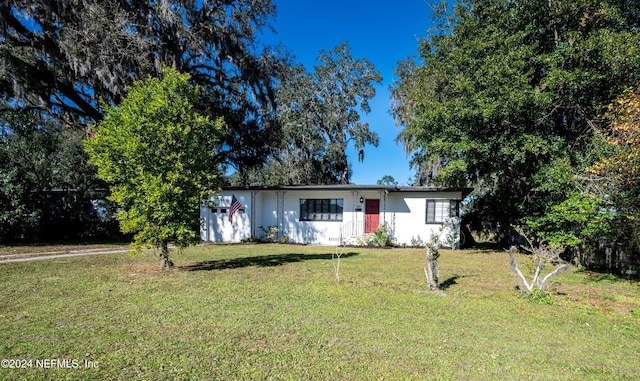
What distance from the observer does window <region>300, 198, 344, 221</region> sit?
17516 millimetres

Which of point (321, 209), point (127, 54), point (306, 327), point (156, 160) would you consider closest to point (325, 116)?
point (321, 209)

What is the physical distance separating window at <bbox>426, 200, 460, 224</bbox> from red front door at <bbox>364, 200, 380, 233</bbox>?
250 centimetres

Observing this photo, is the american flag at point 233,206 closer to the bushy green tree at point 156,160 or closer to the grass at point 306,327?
the bushy green tree at point 156,160

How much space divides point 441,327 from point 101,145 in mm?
8584

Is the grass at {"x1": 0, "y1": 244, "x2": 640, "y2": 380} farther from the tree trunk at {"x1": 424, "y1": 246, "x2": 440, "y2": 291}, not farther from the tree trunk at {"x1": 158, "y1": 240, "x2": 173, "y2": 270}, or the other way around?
the tree trunk at {"x1": 158, "y1": 240, "x2": 173, "y2": 270}

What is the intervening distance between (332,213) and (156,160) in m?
10.5

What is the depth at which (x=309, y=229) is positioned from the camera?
17.8 metres

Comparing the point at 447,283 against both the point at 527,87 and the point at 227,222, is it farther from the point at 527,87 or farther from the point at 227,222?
the point at 227,222

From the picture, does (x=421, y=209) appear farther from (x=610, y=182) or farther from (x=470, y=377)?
(x=470, y=377)

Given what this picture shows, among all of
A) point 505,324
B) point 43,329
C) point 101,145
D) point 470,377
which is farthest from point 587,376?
point 101,145

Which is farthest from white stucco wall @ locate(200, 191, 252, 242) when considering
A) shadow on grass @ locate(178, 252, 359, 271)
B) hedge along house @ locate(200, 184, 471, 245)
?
shadow on grass @ locate(178, 252, 359, 271)

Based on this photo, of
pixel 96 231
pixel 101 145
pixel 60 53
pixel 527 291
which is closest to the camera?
pixel 527 291

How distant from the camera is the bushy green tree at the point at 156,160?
27.0 ft

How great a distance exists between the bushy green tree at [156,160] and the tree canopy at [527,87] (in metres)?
9.36
